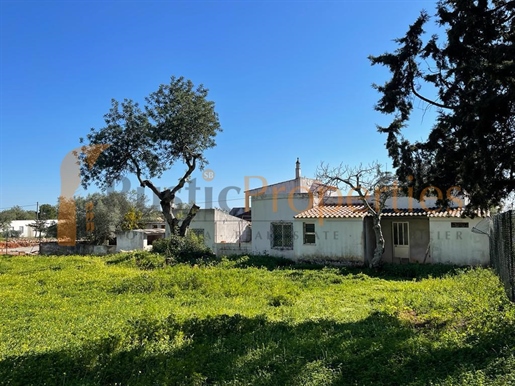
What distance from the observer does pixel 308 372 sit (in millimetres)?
4492

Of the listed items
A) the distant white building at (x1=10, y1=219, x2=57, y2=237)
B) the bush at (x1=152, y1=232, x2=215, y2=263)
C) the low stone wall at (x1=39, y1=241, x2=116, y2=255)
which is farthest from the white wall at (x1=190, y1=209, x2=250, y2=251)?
the distant white building at (x1=10, y1=219, x2=57, y2=237)

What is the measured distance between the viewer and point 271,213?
802 inches

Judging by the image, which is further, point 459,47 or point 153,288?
point 153,288

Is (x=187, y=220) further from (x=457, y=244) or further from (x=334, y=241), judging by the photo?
(x=457, y=244)

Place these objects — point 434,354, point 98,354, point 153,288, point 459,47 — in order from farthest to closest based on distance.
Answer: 1. point 153,288
2. point 459,47
3. point 98,354
4. point 434,354

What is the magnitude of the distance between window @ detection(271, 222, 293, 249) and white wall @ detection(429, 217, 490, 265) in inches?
277

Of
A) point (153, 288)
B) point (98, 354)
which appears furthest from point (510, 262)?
point (153, 288)

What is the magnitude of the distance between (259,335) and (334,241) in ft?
39.5

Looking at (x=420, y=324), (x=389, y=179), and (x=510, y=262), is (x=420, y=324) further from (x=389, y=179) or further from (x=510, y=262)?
(x=389, y=179)

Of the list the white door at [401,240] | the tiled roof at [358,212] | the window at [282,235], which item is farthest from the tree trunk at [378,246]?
the window at [282,235]

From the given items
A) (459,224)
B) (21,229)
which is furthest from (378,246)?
(21,229)

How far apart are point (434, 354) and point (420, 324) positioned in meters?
1.99

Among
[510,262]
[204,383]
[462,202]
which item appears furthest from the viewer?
[462,202]

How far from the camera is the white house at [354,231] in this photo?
15.4 meters
